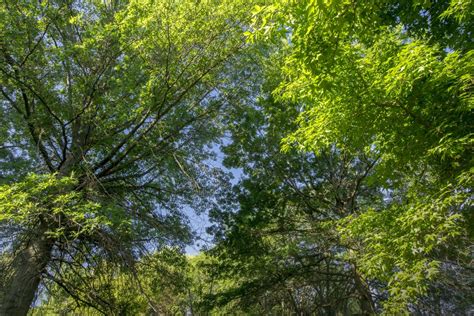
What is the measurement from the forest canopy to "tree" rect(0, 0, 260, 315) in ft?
0.14

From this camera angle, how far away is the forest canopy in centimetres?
327

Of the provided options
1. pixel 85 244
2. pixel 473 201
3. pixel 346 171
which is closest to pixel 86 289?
pixel 85 244

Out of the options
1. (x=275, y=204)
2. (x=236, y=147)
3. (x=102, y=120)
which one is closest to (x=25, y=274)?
(x=102, y=120)

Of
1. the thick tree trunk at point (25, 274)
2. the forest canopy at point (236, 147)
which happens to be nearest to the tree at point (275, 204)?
the forest canopy at point (236, 147)

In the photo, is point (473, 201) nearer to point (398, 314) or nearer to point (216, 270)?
point (398, 314)

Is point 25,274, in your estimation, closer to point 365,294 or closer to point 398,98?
point 398,98

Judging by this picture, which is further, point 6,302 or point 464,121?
point 6,302

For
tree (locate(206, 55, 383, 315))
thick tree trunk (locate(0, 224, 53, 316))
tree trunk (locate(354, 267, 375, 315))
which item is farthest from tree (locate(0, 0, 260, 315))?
tree trunk (locate(354, 267, 375, 315))

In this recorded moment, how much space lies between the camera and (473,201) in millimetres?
3227

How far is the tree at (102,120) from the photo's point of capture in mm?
5633

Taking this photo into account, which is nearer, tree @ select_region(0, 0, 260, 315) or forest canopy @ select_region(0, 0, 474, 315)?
forest canopy @ select_region(0, 0, 474, 315)

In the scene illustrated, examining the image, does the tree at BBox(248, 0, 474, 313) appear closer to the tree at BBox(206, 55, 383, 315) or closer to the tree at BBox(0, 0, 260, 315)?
the tree at BBox(0, 0, 260, 315)

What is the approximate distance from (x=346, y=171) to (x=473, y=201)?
604cm

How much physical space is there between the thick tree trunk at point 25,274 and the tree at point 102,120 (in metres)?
0.02
